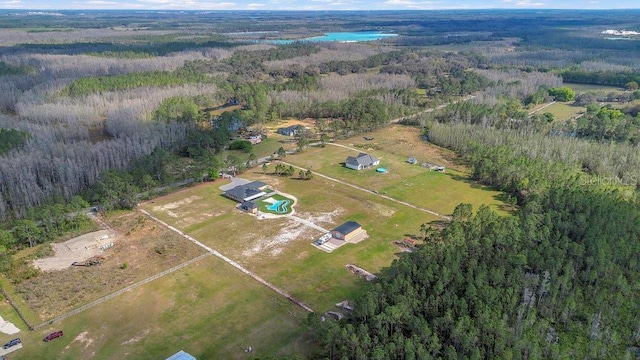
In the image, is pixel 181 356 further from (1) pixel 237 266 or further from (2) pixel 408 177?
(2) pixel 408 177

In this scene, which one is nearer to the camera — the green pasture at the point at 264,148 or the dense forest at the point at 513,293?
the dense forest at the point at 513,293

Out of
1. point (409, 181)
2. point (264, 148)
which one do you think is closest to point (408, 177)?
point (409, 181)

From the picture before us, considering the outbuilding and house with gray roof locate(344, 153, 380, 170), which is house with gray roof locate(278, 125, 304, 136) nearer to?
house with gray roof locate(344, 153, 380, 170)

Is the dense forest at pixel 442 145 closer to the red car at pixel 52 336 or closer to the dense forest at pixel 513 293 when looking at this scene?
the dense forest at pixel 513 293

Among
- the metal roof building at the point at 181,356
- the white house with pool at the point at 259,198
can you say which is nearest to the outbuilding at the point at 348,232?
the white house with pool at the point at 259,198

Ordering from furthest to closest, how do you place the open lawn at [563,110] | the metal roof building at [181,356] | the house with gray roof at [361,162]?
the open lawn at [563,110] < the house with gray roof at [361,162] < the metal roof building at [181,356]

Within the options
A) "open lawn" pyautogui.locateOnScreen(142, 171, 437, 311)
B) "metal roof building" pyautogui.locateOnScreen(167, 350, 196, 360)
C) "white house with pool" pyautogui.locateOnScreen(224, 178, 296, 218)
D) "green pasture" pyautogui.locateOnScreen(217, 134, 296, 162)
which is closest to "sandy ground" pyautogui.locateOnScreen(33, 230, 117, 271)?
"open lawn" pyautogui.locateOnScreen(142, 171, 437, 311)
